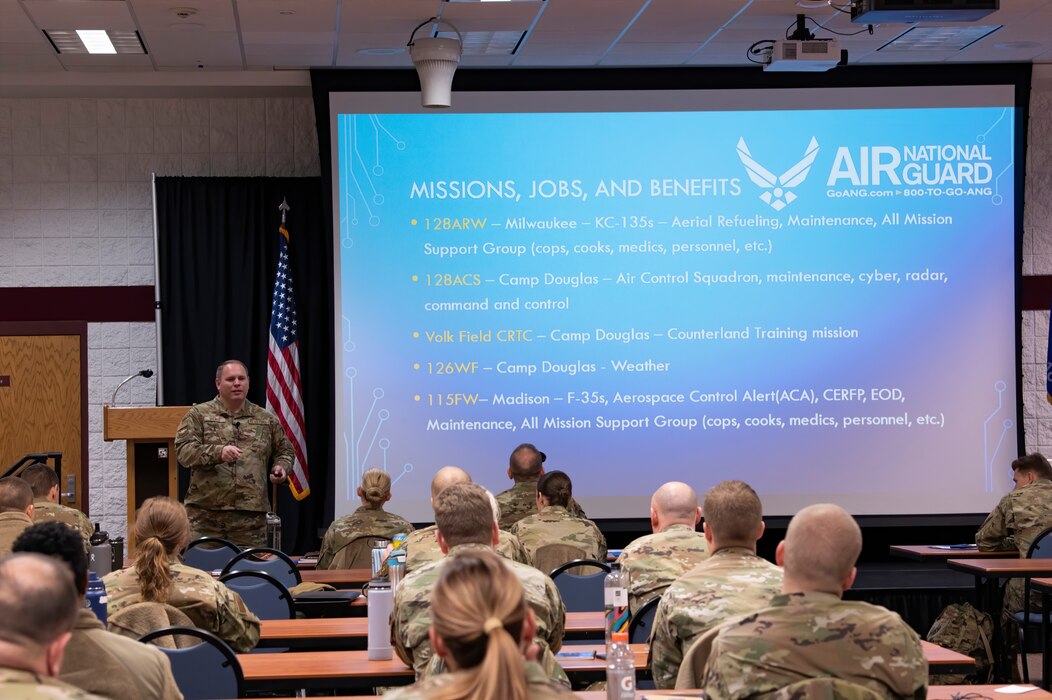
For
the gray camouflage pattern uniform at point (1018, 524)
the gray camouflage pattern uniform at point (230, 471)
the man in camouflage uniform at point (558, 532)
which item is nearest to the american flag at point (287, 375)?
the gray camouflage pattern uniform at point (230, 471)

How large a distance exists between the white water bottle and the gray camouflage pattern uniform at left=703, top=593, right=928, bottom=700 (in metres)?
1.59

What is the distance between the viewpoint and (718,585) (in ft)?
12.1

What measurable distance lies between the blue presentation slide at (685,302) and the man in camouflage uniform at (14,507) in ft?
12.1

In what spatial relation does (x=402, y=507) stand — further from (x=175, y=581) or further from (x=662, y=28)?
A: (x=175, y=581)

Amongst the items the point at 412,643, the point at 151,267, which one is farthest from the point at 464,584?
the point at 151,267

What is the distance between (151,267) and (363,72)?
2266mm

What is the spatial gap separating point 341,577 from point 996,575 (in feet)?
11.0

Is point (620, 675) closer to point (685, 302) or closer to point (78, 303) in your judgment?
point (685, 302)


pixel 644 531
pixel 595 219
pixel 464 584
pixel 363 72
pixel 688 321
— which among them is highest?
pixel 363 72

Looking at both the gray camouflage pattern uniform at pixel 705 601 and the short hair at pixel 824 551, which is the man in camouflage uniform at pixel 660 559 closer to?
the gray camouflage pattern uniform at pixel 705 601

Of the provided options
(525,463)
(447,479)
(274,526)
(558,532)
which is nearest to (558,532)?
(558,532)

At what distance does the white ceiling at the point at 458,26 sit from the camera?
7961mm

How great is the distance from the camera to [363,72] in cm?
940

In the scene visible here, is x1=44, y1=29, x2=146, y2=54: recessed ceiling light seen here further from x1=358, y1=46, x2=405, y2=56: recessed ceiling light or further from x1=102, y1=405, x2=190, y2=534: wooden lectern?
x1=102, y1=405, x2=190, y2=534: wooden lectern
